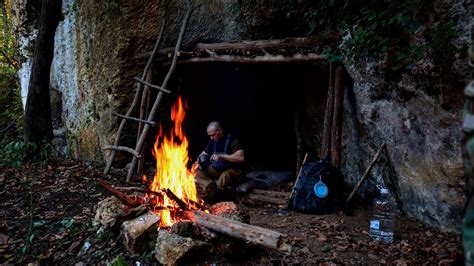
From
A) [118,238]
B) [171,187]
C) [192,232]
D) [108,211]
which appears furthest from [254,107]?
[192,232]

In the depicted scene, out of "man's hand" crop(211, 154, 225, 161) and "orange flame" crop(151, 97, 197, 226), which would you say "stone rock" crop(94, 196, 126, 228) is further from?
"man's hand" crop(211, 154, 225, 161)

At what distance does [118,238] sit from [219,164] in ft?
9.27

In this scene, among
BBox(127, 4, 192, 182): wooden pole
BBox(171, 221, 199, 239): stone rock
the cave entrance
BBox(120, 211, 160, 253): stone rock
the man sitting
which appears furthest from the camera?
the cave entrance

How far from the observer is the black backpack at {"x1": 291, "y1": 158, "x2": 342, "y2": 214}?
560 centimetres

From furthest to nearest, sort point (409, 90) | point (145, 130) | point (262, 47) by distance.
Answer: point (145, 130), point (262, 47), point (409, 90)

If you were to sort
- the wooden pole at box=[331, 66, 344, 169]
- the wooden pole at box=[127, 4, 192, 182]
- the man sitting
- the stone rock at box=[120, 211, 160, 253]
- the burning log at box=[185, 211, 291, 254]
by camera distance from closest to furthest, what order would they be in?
1. the burning log at box=[185, 211, 291, 254]
2. the stone rock at box=[120, 211, 160, 253]
3. the wooden pole at box=[331, 66, 344, 169]
4. the man sitting
5. the wooden pole at box=[127, 4, 192, 182]

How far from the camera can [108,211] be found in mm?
4426

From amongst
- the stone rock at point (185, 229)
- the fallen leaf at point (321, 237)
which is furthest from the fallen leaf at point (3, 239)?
the fallen leaf at point (321, 237)

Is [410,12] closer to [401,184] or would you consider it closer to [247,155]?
[401,184]

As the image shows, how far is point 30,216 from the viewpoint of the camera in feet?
16.9

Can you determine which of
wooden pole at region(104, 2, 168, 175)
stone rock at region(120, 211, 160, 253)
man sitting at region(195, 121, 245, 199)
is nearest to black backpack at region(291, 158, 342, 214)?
man sitting at region(195, 121, 245, 199)

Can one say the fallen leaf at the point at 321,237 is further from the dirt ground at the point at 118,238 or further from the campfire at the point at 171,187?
the campfire at the point at 171,187

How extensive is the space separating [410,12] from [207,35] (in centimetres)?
441

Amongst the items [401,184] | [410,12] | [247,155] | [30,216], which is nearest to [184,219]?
[30,216]
